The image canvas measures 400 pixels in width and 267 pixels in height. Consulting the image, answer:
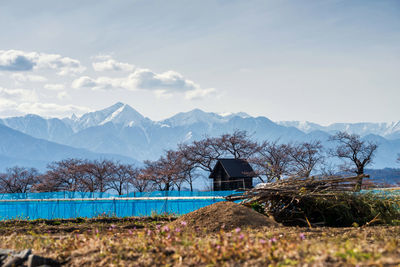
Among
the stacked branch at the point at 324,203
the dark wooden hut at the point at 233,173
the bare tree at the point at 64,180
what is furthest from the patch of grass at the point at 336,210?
the bare tree at the point at 64,180

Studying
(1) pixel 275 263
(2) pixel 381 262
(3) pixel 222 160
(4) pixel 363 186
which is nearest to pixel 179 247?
(1) pixel 275 263

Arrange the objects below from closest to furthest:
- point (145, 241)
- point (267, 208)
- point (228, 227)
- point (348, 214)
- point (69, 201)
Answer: point (145, 241), point (228, 227), point (348, 214), point (267, 208), point (69, 201)

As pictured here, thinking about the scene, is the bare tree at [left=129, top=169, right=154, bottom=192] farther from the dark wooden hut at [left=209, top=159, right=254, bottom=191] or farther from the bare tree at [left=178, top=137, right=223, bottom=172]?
the dark wooden hut at [left=209, top=159, right=254, bottom=191]

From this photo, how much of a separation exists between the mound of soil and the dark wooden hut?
3799 centimetres

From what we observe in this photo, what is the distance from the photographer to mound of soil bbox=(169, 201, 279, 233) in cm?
993

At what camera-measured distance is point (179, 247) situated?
6.04 meters

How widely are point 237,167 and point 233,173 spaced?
133 cm

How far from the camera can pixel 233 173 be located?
50.0m

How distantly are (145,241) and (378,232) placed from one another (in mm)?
5024

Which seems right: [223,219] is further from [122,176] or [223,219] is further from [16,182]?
[16,182]

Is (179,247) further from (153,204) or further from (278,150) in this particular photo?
(278,150)

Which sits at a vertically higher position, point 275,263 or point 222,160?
point 222,160

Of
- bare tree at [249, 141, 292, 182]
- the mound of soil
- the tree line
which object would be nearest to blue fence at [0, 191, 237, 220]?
the mound of soil

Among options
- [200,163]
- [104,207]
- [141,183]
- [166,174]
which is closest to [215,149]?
[200,163]
